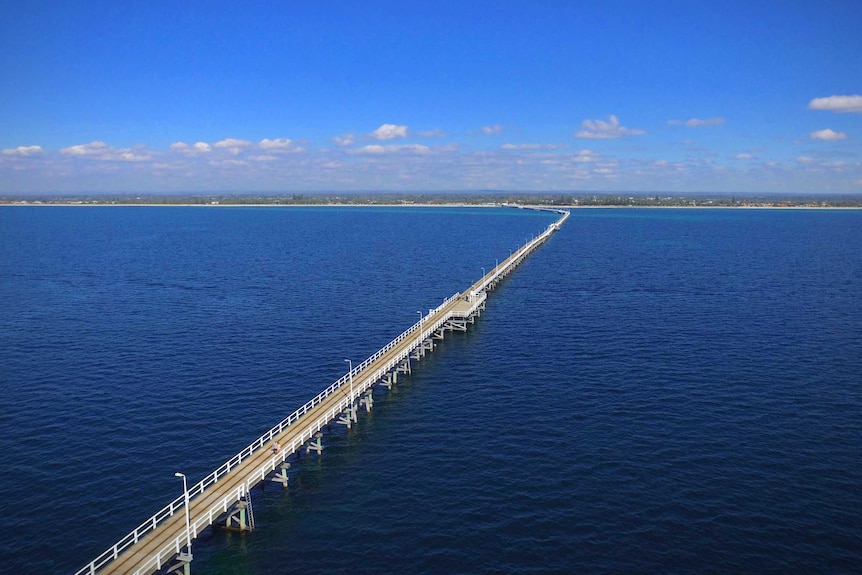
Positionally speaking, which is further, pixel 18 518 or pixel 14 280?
pixel 14 280

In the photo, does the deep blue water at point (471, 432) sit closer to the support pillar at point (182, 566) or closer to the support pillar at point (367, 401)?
the support pillar at point (367, 401)

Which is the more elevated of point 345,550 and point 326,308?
point 326,308

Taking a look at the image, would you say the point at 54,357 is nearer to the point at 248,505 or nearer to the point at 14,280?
the point at 248,505

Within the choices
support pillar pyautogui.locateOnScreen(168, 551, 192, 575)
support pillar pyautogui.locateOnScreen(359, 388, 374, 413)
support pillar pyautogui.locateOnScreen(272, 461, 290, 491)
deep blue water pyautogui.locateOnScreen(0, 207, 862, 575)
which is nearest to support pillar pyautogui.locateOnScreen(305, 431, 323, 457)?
deep blue water pyautogui.locateOnScreen(0, 207, 862, 575)

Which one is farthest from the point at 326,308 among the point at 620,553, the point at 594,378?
the point at 620,553

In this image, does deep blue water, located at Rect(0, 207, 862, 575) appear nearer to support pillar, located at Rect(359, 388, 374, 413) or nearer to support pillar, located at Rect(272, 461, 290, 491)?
support pillar, located at Rect(359, 388, 374, 413)
